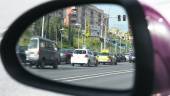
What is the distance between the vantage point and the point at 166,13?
7.00 ft

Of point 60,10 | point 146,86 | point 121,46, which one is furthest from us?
point 121,46

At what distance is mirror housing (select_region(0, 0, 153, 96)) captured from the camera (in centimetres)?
179

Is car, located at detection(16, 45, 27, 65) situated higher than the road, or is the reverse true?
car, located at detection(16, 45, 27, 65)

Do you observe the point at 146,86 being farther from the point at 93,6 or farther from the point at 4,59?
the point at 4,59

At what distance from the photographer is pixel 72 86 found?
2395 millimetres

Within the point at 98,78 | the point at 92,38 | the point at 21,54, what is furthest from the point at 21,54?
the point at 98,78

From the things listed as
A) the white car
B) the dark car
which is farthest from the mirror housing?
the white car

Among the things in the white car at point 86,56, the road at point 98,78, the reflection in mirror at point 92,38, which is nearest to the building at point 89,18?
the reflection in mirror at point 92,38

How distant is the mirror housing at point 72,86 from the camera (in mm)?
Answer: 1786

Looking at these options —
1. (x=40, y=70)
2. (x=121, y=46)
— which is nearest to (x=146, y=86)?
(x=40, y=70)

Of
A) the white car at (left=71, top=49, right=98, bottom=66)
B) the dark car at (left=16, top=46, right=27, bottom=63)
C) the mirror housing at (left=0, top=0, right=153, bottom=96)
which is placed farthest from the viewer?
the white car at (left=71, top=49, right=98, bottom=66)

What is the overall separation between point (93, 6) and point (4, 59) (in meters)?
0.62

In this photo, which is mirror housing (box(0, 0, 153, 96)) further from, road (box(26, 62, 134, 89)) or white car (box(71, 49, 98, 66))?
white car (box(71, 49, 98, 66))

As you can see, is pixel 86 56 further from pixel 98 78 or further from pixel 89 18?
pixel 89 18
